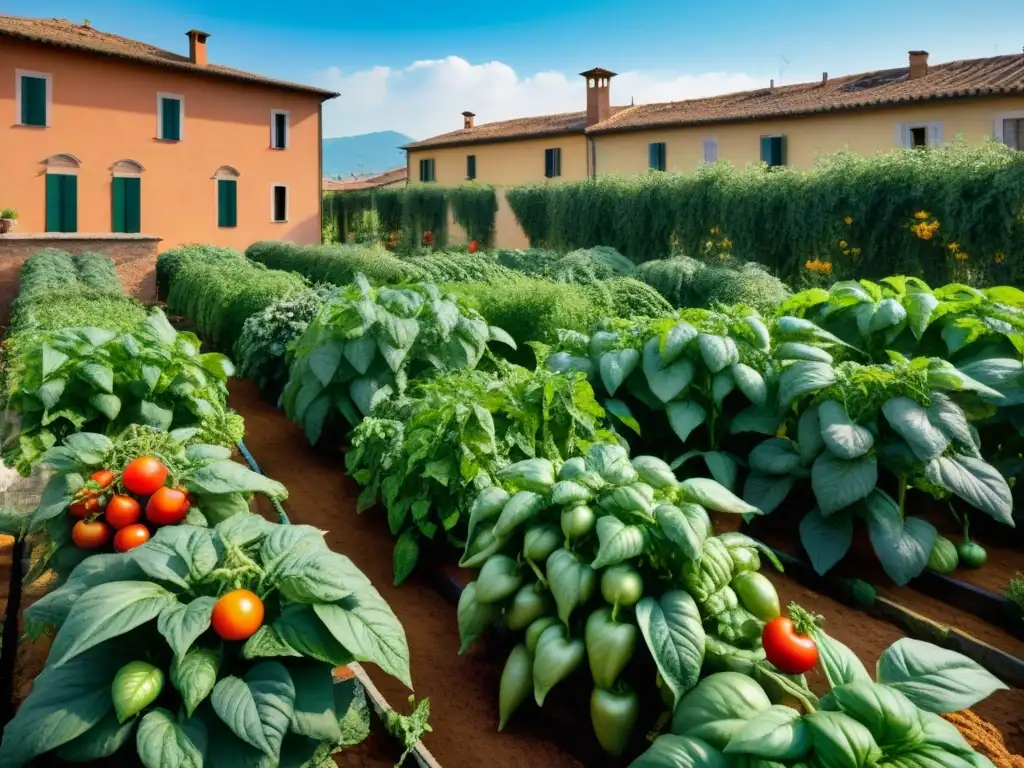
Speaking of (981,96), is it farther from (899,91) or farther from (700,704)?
(700,704)

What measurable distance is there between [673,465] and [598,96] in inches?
1104

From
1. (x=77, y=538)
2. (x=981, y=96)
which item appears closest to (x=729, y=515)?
(x=77, y=538)

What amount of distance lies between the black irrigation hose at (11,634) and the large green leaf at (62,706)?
0.86 m

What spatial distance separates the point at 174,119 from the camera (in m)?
22.2

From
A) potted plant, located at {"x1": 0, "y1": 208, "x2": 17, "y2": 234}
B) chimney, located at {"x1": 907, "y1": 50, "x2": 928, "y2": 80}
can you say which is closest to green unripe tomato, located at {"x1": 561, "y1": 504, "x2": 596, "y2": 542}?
potted plant, located at {"x1": 0, "y1": 208, "x2": 17, "y2": 234}

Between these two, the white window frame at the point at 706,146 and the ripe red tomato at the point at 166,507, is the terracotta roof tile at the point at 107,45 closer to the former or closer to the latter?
the white window frame at the point at 706,146

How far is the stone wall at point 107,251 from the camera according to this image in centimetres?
1251

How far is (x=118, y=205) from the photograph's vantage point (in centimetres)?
2139

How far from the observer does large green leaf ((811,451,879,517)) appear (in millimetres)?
3322

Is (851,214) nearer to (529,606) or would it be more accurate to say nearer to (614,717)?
(529,606)

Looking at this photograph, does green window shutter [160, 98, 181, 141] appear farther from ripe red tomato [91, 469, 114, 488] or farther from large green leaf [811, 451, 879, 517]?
large green leaf [811, 451, 879, 517]

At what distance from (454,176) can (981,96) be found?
2058cm

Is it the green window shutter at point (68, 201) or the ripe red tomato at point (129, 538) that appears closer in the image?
the ripe red tomato at point (129, 538)

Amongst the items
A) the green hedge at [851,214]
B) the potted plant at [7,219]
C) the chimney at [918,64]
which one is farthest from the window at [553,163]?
the potted plant at [7,219]
